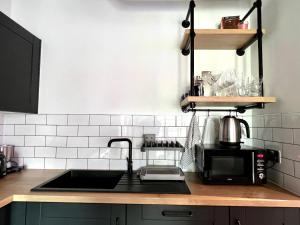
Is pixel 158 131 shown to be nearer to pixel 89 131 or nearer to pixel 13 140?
pixel 89 131

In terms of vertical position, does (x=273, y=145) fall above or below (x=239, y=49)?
below

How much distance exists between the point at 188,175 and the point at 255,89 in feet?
2.51

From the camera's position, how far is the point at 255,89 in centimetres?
145

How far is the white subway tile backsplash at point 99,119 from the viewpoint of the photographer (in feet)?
5.96

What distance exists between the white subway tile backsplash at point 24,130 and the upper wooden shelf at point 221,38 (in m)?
1.39

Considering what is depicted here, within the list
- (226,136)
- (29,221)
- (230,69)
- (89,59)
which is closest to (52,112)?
(89,59)

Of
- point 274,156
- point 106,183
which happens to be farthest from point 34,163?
point 274,156

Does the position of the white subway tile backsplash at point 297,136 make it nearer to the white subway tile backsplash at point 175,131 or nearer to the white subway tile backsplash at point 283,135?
the white subway tile backsplash at point 283,135

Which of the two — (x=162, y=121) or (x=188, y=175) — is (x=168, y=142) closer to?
(x=162, y=121)

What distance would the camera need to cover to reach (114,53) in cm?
185

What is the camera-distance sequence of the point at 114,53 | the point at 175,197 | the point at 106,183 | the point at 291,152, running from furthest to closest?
the point at 114,53, the point at 106,183, the point at 291,152, the point at 175,197

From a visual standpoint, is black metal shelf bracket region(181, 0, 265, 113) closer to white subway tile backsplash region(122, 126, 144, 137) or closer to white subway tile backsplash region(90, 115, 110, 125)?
white subway tile backsplash region(122, 126, 144, 137)

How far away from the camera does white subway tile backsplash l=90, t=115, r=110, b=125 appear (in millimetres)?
1815

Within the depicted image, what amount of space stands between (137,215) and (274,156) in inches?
36.1
